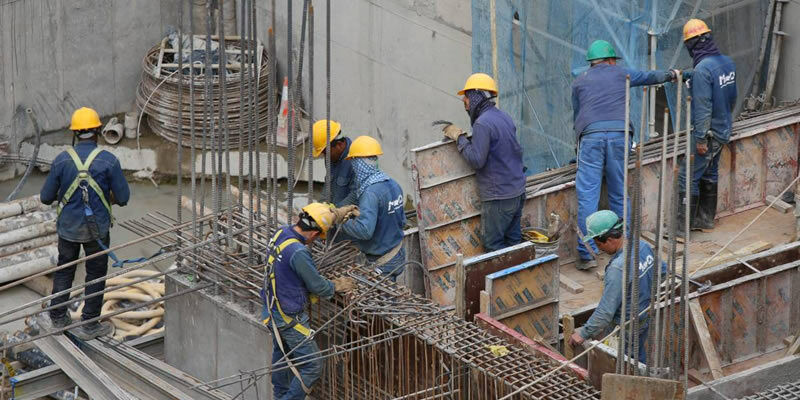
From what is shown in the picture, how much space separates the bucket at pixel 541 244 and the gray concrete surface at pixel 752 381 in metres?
3.15

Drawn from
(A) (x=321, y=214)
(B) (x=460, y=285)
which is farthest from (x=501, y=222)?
(A) (x=321, y=214)

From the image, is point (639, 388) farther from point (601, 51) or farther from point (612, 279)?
point (601, 51)

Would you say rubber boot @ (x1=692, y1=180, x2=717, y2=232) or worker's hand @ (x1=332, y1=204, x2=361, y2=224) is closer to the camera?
worker's hand @ (x1=332, y1=204, x2=361, y2=224)

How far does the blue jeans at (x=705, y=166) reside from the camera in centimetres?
1127

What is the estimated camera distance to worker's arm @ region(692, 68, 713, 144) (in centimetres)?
1105

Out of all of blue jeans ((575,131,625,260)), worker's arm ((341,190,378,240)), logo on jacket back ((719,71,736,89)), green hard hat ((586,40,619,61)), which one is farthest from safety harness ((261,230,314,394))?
logo on jacket back ((719,71,736,89))

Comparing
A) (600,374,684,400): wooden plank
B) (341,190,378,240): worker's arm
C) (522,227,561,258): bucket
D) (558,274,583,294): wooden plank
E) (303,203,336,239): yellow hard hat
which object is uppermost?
(303,203,336,239): yellow hard hat

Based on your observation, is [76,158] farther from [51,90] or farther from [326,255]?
[51,90]

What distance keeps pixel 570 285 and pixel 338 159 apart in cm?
232

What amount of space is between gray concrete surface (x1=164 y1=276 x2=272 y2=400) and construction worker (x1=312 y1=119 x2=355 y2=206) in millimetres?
1382

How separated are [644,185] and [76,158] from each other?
515cm

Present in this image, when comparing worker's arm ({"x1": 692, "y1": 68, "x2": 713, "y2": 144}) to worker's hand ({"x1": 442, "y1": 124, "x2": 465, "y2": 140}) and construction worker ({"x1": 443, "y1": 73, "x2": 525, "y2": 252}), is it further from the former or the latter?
worker's hand ({"x1": 442, "y1": 124, "x2": 465, "y2": 140})

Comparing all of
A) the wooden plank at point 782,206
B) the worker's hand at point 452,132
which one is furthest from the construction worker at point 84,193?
the wooden plank at point 782,206

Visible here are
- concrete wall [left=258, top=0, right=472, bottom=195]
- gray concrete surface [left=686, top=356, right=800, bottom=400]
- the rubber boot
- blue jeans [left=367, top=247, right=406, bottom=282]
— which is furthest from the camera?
concrete wall [left=258, top=0, right=472, bottom=195]
